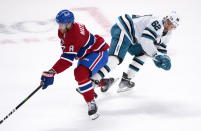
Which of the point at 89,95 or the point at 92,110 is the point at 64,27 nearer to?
the point at 89,95

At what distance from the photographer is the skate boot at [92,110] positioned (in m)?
3.95

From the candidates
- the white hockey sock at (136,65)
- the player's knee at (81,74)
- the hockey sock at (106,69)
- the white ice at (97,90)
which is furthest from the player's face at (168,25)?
the player's knee at (81,74)

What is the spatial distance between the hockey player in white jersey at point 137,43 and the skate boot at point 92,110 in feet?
0.86

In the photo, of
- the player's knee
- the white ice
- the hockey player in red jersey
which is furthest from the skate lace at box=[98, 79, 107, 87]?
the player's knee

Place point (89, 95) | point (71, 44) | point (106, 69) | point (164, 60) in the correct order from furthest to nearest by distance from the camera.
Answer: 1. point (106, 69)
2. point (164, 60)
3. point (89, 95)
4. point (71, 44)

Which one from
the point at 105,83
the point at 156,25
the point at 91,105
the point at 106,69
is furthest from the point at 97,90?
the point at 156,25

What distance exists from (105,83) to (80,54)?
20.0 inches

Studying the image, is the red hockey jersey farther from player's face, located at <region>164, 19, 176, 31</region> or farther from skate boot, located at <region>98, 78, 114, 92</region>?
player's face, located at <region>164, 19, 176, 31</region>

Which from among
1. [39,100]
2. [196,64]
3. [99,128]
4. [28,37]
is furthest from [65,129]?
[28,37]

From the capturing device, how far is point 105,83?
436 cm

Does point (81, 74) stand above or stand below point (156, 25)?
below

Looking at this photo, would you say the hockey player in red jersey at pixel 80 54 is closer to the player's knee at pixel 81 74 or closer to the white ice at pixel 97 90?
the player's knee at pixel 81 74

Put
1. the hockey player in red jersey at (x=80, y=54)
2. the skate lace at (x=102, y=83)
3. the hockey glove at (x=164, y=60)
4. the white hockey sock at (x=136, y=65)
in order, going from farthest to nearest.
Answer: the white hockey sock at (x=136, y=65), the skate lace at (x=102, y=83), the hockey glove at (x=164, y=60), the hockey player in red jersey at (x=80, y=54)

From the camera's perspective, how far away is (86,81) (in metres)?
3.88
